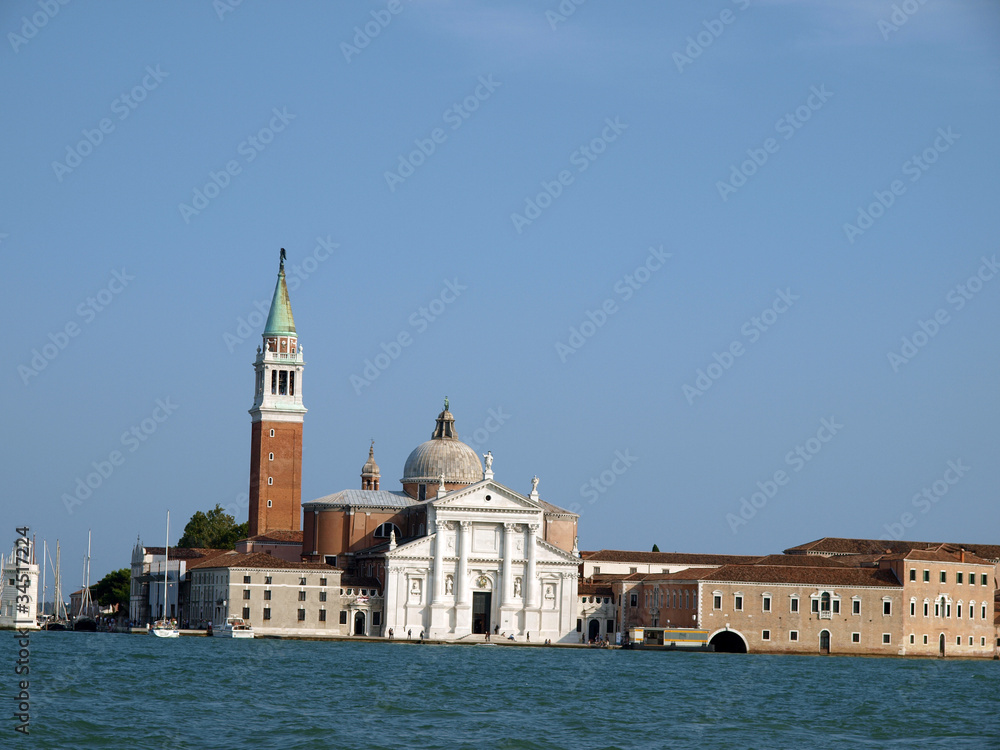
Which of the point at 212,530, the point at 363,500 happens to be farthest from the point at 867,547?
the point at 212,530

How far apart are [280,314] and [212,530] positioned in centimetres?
2302

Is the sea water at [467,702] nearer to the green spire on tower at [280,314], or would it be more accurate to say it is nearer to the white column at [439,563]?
the white column at [439,563]

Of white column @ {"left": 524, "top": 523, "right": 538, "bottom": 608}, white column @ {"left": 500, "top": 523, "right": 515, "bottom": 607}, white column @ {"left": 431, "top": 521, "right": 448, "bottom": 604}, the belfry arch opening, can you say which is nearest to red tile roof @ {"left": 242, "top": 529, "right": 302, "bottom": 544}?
white column @ {"left": 431, "top": 521, "right": 448, "bottom": 604}

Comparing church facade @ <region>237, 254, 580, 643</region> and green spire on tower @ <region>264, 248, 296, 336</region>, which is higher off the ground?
green spire on tower @ <region>264, 248, 296, 336</region>

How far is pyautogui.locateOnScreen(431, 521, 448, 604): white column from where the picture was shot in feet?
246

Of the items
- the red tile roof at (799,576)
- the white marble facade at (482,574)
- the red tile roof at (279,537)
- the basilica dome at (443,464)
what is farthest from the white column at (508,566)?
the red tile roof at (279,537)

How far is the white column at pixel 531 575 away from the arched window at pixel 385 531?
297 inches

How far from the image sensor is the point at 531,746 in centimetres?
3194

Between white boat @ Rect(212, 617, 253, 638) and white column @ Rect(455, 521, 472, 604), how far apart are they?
9160mm

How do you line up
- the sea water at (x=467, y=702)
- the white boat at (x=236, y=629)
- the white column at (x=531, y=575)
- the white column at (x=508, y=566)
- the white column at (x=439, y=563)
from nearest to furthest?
1. the sea water at (x=467, y=702)
2. the white boat at (x=236, y=629)
3. the white column at (x=439, y=563)
4. the white column at (x=508, y=566)
5. the white column at (x=531, y=575)

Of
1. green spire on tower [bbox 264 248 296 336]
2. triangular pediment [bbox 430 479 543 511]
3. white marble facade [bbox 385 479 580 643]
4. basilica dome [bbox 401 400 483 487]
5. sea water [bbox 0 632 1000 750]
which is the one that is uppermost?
green spire on tower [bbox 264 248 296 336]

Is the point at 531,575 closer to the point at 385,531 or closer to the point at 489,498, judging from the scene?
the point at 489,498

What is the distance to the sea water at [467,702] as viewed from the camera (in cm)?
3262

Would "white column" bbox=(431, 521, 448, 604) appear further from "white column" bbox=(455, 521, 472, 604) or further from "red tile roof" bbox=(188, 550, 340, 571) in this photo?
"red tile roof" bbox=(188, 550, 340, 571)
